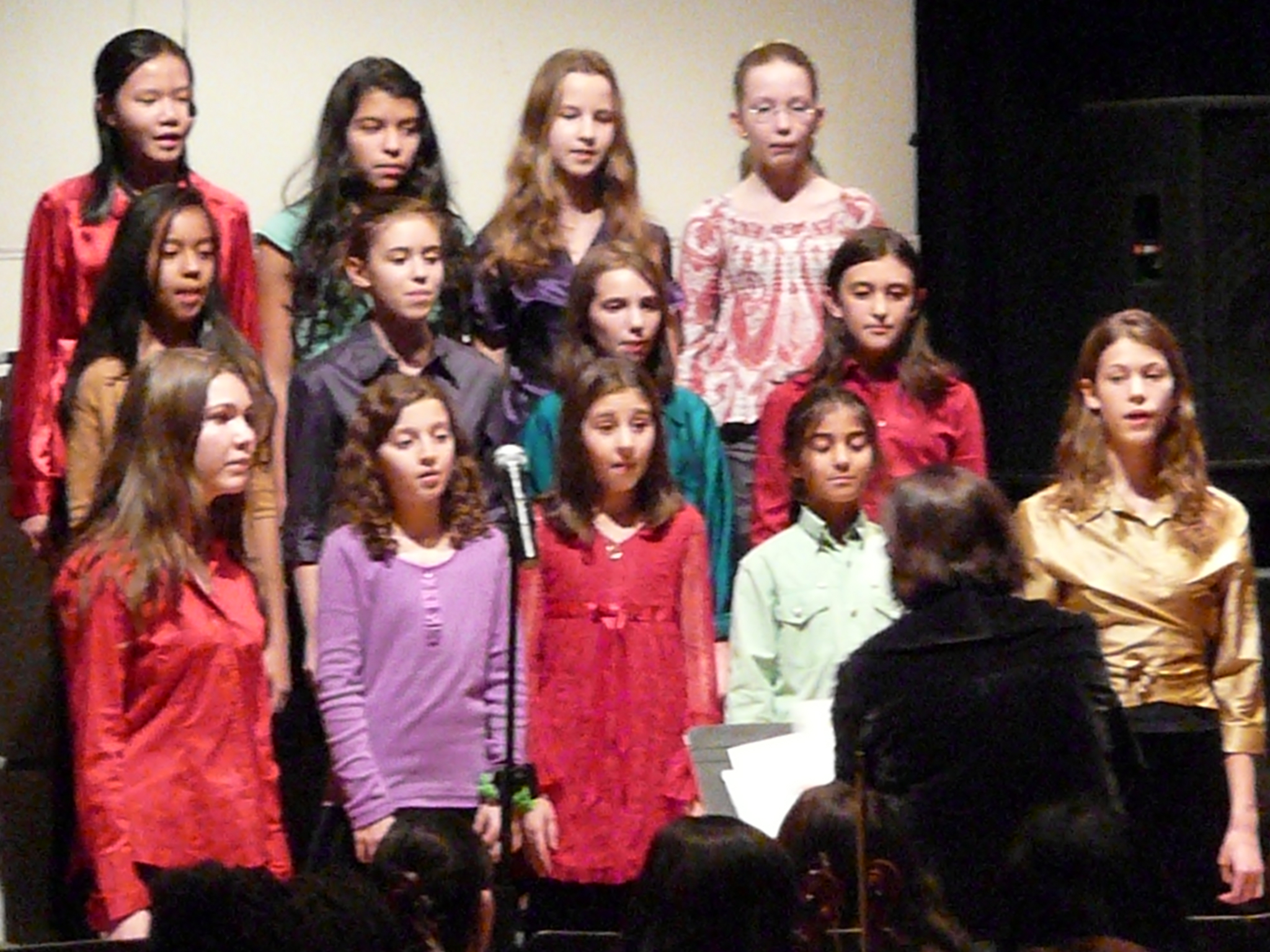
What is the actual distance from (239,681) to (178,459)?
0.33m

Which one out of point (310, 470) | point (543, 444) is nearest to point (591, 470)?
point (543, 444)

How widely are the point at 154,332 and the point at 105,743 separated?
2.46 feet

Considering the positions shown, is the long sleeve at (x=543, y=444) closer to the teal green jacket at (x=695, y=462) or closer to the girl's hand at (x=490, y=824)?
the teal green jacket at (x=695, y=462)

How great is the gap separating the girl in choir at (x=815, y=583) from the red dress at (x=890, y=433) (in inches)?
6.1

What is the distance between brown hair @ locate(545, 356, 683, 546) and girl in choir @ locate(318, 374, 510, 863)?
144 mm

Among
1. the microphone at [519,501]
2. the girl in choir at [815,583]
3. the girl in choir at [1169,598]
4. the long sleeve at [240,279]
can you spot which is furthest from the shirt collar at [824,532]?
the long sleeve at [240,279]

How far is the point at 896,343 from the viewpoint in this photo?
4.23 m

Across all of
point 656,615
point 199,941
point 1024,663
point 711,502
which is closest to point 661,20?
point 711,502

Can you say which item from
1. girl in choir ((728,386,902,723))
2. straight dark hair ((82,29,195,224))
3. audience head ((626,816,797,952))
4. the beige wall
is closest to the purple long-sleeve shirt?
girl in choir ((728,386,902,723))

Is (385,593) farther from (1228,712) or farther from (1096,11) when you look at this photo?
(1096,11)

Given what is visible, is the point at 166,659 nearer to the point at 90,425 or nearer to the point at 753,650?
the point at 90,425

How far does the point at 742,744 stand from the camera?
3357 millimetres

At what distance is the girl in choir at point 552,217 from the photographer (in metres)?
4.34

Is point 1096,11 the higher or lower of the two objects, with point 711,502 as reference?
higher
